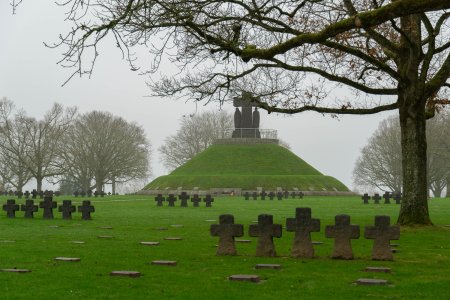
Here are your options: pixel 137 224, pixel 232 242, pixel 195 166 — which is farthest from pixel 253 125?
pixel 232 242

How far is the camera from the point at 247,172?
285 ft

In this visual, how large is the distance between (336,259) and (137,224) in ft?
40.5

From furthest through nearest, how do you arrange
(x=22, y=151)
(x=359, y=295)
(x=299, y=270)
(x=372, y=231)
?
1. (x=22, y=151)
2. (x=372, y=231)
3. (x=299, y=270)
4. (x=359, y=295)

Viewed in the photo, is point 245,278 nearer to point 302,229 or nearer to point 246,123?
point 302,229

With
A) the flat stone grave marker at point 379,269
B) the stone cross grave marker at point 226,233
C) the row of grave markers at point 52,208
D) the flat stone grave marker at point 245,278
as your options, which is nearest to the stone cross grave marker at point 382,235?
the flat stone grave marker at point 379,269

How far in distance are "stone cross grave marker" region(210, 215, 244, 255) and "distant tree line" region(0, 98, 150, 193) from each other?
2757 inches

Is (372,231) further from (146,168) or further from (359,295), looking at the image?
(146,168)

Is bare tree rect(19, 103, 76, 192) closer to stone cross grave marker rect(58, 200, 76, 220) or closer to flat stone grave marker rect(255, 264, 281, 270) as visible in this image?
stone cross grave marker rect(58, 200, 76, 220)

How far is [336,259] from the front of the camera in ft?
44.5

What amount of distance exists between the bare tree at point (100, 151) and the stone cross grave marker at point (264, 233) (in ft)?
249

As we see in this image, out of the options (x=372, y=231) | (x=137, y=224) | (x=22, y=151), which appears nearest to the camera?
(x=372, y=231)

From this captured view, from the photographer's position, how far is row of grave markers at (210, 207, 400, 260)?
13.4m

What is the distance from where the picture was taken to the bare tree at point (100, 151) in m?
88.6

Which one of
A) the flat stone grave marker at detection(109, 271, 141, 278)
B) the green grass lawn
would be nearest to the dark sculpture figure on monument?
A: the green grass lawn
